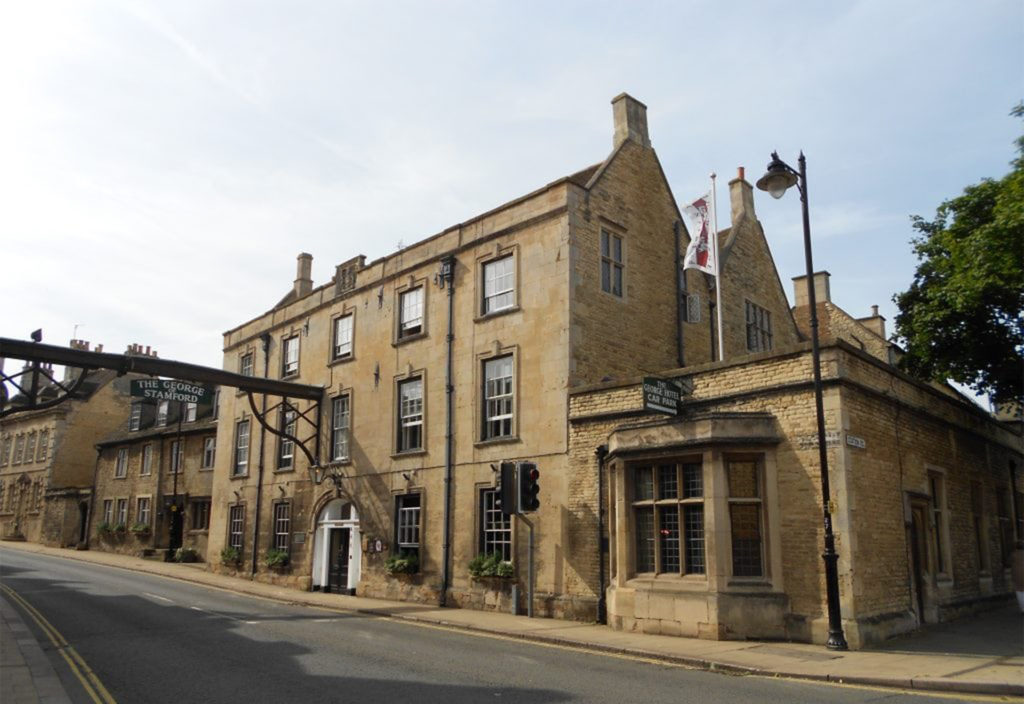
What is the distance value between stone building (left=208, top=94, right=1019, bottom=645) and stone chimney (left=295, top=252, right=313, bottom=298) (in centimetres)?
270

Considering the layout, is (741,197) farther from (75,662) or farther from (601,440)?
(75,662)

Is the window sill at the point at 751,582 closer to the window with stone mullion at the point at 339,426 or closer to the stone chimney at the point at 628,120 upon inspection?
the stone chimney at the point at 628,120

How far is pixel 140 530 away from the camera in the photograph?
41781mm

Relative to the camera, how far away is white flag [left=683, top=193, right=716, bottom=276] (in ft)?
70.7

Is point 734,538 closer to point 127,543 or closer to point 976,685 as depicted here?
point 976,685

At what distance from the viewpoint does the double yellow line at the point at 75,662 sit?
9.35 meters

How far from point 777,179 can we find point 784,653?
796 centimetres

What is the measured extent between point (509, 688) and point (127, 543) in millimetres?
40310

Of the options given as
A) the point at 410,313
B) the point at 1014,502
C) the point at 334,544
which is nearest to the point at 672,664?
the point at 410,313

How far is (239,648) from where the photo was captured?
12812 millimetres

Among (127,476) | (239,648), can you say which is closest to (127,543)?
(127,476)

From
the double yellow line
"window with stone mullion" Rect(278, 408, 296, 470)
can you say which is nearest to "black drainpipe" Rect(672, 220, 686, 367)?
"window with stone mullion" Rect(278, 408, 296, 470)

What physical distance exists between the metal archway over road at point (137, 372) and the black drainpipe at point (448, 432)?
6.84 meters

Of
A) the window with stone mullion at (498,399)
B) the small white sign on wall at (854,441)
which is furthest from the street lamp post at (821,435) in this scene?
the window with stone mullion at (498,399)
